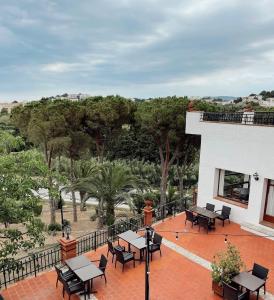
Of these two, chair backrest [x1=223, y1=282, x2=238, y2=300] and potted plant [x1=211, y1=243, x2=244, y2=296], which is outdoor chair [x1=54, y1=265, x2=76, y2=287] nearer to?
potted plant [x1=211, y1=243, x2=244, y2=296]

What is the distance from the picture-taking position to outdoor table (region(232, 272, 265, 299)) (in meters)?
7.81

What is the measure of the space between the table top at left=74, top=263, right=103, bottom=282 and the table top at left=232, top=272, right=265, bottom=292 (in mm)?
4104

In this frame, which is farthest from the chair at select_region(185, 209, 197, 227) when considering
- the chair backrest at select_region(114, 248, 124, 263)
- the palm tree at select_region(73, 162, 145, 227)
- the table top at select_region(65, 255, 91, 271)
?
the table top at select_region(65, 255, 91, 271)

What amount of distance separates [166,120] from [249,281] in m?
12.7

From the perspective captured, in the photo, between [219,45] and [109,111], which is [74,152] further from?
[219,45]

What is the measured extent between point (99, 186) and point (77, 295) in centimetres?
801

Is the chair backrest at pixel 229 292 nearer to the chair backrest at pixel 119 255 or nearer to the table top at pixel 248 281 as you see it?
the table top at pixel 248 281

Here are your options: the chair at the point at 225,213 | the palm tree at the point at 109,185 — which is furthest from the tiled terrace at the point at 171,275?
the palm tree at the point at 109,185

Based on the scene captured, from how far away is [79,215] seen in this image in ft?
82.4

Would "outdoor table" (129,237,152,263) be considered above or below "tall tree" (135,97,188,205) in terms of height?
below

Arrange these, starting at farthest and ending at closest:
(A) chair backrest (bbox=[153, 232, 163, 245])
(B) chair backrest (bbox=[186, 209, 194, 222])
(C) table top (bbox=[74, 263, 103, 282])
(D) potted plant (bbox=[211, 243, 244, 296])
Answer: (B) chair backrest (bbox=[186, 209, 194, 222])
(A) chair backrest (bbox=[153, 232, 163, 245])
(C) table top (bbox=[74, 263, 103, 282])
(D) potted plant (bbox=[211, 243, 244, 296])

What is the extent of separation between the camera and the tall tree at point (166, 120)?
19025mm

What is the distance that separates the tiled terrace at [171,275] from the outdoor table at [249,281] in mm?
728

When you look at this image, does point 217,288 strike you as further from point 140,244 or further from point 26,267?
point 26,267
